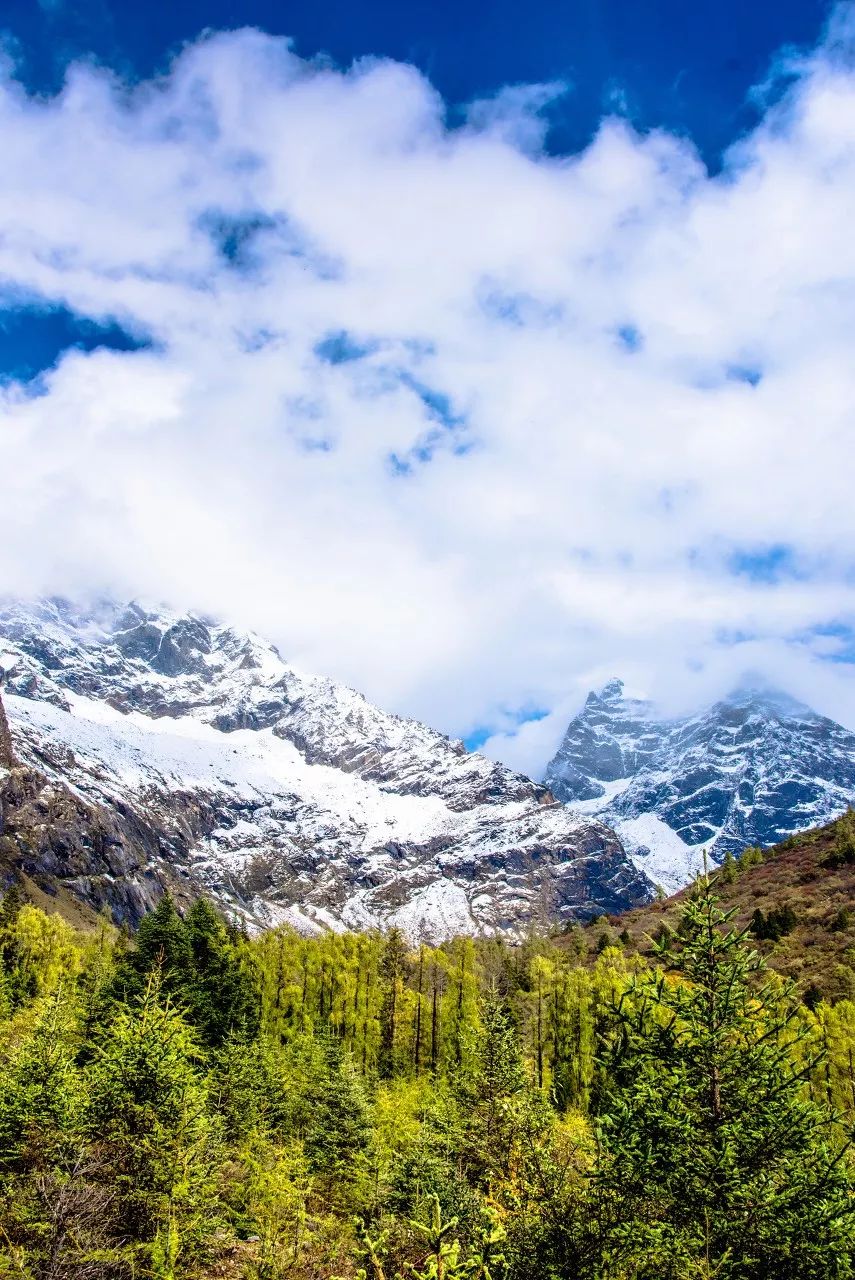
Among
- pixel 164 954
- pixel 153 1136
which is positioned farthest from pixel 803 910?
pixel 153 1136

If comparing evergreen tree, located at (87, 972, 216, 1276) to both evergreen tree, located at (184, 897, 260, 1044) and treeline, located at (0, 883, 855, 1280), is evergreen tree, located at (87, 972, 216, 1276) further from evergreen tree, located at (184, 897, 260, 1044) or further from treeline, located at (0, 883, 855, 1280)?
evergreen tree, located at (184, 897, 260, 1044)

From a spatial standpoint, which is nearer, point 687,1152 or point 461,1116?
point 687,1152

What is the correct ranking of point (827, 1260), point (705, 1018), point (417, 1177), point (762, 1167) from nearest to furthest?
point (827, 1260) → point (762, 1167) → point (705, 1018) → point (417, 1177)

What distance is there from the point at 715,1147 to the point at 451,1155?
23.5m

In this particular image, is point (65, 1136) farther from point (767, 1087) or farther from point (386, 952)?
point (386, 952)

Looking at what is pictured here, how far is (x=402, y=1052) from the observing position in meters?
62.4

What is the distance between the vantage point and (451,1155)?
30.9 metres

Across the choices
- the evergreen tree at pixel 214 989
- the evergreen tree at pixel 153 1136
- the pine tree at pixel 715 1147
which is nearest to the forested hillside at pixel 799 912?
the evergreen tree at pixel 214 989

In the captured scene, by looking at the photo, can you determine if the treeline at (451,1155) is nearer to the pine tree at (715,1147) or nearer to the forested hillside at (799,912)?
the pine tree at (715,1147)

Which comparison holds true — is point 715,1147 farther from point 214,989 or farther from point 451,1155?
point 214,989

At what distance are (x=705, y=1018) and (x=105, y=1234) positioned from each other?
1561 centimetres

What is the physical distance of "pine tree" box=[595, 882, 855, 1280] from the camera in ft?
35.7

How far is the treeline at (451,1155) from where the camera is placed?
37.5 ft

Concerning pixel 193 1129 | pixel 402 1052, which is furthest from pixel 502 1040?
pixel 402 1052
